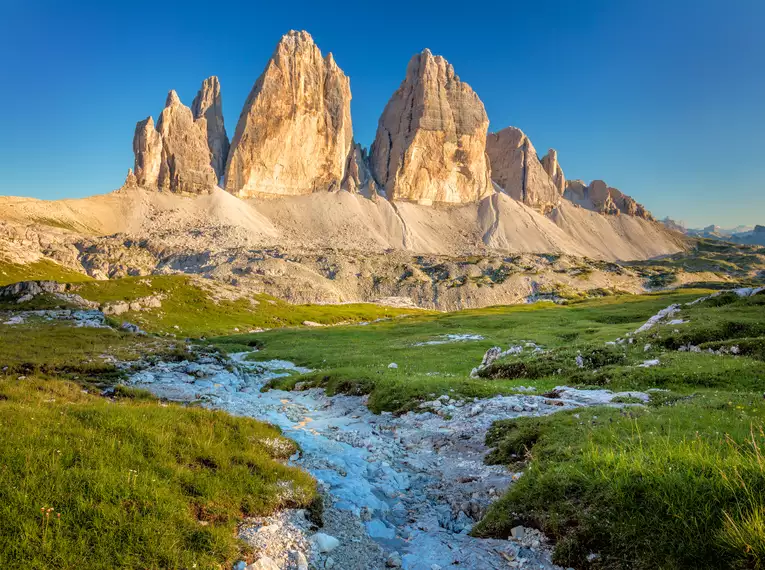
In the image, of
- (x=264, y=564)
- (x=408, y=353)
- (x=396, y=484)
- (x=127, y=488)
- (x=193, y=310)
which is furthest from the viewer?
(x=193, y=310)

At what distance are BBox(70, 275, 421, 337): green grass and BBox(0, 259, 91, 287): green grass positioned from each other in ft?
72.1

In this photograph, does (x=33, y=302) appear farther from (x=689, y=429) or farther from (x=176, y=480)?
(x=689, y=429)

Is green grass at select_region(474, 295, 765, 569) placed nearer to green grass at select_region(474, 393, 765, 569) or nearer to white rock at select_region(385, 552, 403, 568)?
green grass at select_region(474, 393, 765, 569)

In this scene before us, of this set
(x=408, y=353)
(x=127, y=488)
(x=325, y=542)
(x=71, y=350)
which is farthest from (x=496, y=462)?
(x=71, y=350)

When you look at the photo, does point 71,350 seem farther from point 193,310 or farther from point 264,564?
point 193,310

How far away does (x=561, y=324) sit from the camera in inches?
2165

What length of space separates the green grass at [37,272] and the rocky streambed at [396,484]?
93275mm

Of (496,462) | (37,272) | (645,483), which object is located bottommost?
(496,462)

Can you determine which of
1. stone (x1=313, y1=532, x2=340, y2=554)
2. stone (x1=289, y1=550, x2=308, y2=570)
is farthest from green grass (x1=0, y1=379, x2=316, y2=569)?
stone (x1=313, y1=532, x2=340, y2=554)

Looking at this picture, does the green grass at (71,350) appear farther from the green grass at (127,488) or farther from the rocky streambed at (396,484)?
the green grass at (127,488)

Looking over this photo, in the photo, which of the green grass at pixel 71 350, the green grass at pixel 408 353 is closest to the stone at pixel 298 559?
the green grass at pixel 408 353

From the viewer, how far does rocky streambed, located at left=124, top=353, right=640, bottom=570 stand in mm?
7059

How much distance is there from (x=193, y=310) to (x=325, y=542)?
8170 centimetres

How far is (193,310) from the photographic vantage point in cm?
8044
